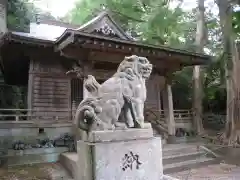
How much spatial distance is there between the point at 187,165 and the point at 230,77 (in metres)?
4.58

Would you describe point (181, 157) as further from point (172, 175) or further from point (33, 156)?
point (33, 156)

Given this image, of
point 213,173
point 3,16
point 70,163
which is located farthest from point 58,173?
point 3,16

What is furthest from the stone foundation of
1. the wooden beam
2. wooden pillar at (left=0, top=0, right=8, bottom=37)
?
wooden pillar at (left=0, top=0, right=8, bottom=37)

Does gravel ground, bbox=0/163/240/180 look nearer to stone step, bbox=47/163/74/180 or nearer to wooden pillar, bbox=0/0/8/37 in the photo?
stone step, bbox=47/163/74/180

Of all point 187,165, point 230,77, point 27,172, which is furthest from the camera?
point 230,77

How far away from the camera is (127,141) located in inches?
134

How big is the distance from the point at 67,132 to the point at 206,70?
10.4m

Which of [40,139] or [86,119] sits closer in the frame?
[86,119]

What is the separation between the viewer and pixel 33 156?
287 inches

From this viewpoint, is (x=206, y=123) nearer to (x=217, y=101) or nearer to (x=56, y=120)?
(x=217, y=101)

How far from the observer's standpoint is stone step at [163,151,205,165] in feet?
22.9

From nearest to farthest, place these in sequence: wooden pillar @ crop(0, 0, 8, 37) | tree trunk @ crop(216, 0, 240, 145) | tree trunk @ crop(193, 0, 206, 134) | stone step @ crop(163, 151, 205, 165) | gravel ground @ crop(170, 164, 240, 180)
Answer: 1. gravel ground @ crop(170, 164, 240, 180)
2. stone step @ crop(163, 151, 205, 165)
3. tree trunk @ crop(216, 0, 240, 145)
4. wooden pillar @ crop(0, 0, 8, 37)
5. tree trunk @ crop(193, 0, 206, 134)

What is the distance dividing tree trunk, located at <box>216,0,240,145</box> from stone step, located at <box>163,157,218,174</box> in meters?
1.63

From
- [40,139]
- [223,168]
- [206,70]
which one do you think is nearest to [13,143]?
[40,139]
